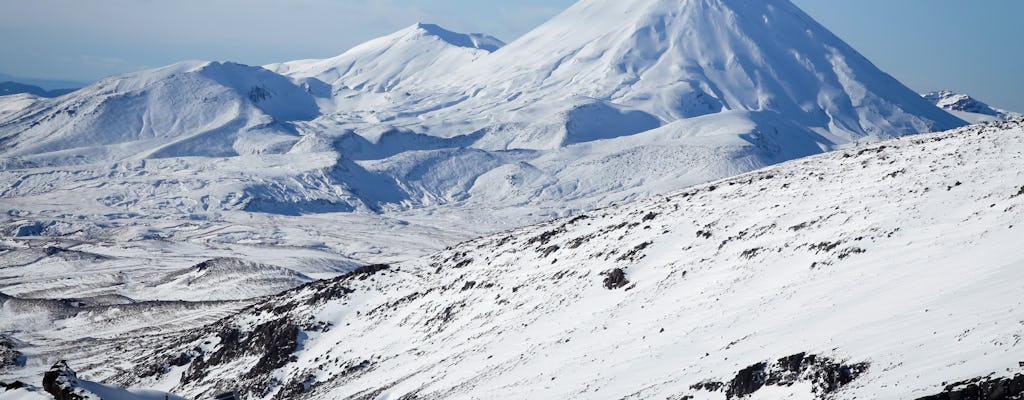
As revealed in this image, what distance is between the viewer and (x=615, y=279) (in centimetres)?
4956

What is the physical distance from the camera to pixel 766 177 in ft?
210

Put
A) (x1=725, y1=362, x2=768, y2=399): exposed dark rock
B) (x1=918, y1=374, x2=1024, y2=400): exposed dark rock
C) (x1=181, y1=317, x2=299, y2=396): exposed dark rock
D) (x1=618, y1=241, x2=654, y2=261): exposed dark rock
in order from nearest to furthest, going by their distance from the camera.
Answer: (x1=918, y1=374, x2=1024, y2=400): exposed dark rock < (x1=725, y1=362, x2=768, y2=399): exposed dark rock < (x1=618, y1=241, x2=654, y2=261): exposed dark rock < (x1=181, y1=317, x2=299, y2=396): exposed dark rock

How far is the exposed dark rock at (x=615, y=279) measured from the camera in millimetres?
48984

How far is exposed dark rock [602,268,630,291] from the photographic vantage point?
4898cm

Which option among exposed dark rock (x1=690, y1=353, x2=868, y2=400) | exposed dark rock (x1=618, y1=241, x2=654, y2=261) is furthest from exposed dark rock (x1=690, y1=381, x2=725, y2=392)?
exposed dark rock (x1=618, y1=241, x2=654, y2=261)

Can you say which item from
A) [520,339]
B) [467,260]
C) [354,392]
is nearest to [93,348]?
[467,260]

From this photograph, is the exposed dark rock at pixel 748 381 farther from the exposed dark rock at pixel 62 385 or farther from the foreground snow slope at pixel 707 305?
the exposed dark rock at pixel 62 385

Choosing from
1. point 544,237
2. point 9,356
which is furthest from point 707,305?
point 9,356

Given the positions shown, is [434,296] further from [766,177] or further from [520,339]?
[766,177]

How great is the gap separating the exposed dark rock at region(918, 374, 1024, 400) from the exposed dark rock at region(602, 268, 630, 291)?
26.8 meters

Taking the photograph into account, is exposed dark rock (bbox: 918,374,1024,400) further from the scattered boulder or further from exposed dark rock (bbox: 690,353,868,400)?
the scattered boulder

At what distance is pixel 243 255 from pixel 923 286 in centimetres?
14794

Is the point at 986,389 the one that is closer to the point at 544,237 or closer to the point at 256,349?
the point at 544,237

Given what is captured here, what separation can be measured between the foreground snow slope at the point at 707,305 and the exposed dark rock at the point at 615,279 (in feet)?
1.07
